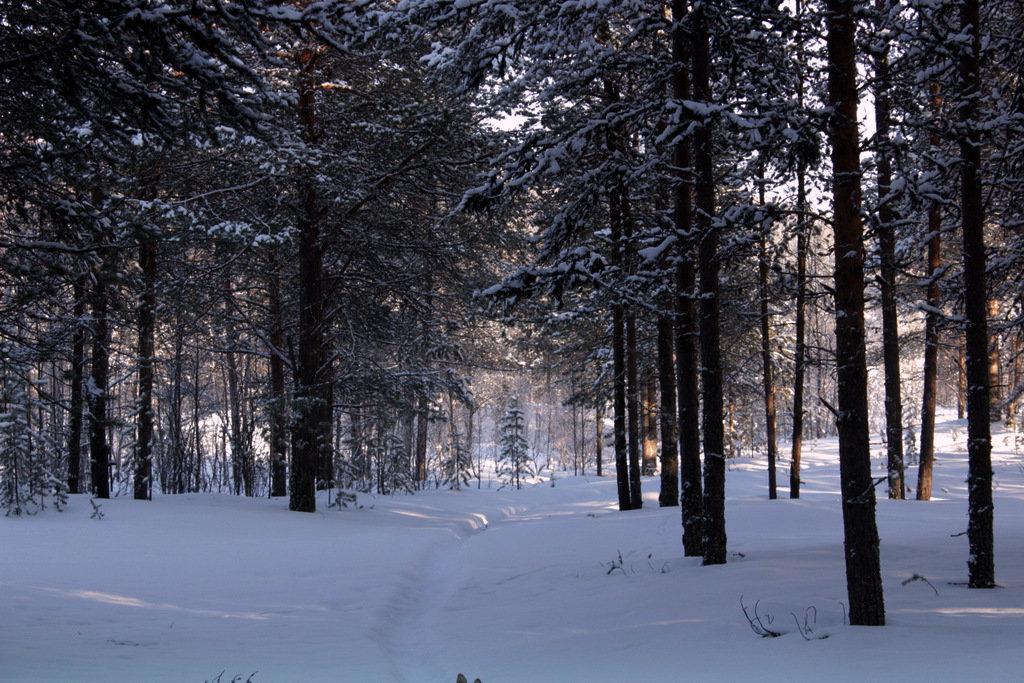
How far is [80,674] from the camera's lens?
5.16 meters

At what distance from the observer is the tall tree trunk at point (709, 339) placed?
29.2 feet

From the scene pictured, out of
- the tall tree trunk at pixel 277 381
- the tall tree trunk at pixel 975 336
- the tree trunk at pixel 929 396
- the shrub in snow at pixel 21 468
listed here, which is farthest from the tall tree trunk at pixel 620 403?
the shrub in snow at pixel 21 468

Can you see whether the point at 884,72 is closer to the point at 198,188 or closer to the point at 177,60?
the point at 177,60

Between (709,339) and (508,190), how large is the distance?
128 inches

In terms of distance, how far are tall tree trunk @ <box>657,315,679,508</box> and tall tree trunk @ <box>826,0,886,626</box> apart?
27.2 ft

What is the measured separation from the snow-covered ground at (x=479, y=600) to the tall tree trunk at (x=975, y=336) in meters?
0.47

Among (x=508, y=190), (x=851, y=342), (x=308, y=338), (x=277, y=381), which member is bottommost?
(x=277, y=381)

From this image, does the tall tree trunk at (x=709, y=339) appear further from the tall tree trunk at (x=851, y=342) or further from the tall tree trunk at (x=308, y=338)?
the tall tree trunk at (x=308, y=338)

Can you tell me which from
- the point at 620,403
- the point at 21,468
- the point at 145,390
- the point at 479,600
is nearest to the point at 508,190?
the point at 479,600

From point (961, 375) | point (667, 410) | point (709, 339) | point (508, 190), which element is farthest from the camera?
point (961, 375)

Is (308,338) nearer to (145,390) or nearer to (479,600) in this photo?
(145,390)

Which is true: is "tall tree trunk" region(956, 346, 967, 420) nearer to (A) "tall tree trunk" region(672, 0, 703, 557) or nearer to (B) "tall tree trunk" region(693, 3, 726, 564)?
(A) "tall tree trunk" region(672, 0, 703, 557)

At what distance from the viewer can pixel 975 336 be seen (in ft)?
23.6

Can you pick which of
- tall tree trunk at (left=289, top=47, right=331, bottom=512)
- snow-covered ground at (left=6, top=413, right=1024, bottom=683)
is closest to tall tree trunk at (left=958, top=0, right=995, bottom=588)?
snow-covered ground at (left=6, top=413, right=1024, bottom=683)
